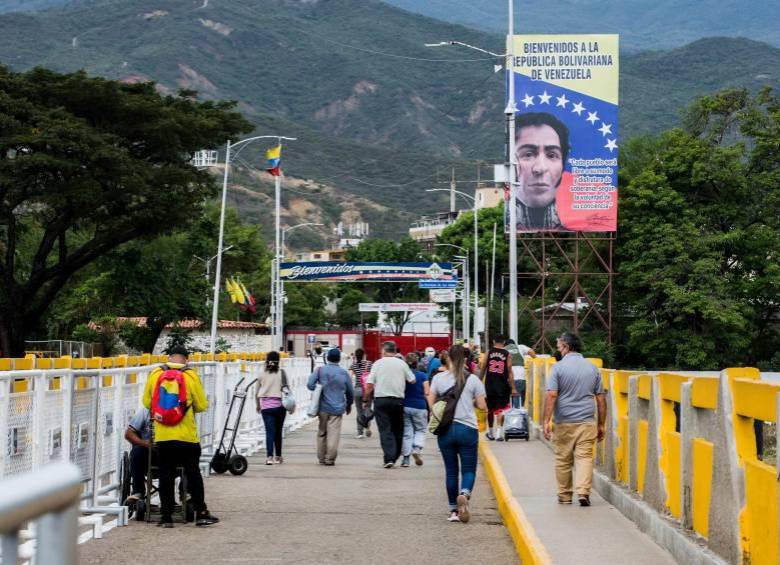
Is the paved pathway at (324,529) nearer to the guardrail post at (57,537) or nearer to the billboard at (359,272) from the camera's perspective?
the guardrail post at (57,537)

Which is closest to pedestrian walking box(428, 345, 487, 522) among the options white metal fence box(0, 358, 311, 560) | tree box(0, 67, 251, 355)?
white metal fence box(0, 358, 311, 560)

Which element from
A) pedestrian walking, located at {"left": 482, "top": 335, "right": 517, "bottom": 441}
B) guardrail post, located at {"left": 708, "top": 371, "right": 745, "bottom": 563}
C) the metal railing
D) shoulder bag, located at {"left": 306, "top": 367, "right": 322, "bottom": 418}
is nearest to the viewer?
the metal railing

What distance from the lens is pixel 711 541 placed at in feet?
27.8

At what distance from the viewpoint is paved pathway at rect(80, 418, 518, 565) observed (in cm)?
1078

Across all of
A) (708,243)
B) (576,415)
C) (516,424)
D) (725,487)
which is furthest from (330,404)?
(708,243)

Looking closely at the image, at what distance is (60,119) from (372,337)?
56.6 metres

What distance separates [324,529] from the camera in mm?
12602

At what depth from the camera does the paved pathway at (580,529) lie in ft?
31.8

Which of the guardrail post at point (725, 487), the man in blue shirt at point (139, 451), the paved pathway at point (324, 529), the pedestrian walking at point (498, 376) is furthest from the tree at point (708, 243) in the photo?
the guardrail post at point (725, 487)

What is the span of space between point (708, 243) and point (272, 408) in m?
46.7

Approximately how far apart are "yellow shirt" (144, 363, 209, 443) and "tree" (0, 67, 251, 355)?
30523 mm

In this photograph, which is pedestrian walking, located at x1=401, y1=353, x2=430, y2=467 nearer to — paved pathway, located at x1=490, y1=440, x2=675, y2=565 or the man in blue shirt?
paved pathway, located at x1=490, y1=440, x2=675, y2=565

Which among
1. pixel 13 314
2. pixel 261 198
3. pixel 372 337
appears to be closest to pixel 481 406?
pixel 13 314

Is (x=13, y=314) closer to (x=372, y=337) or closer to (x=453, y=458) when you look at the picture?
(x=453, y=458)
